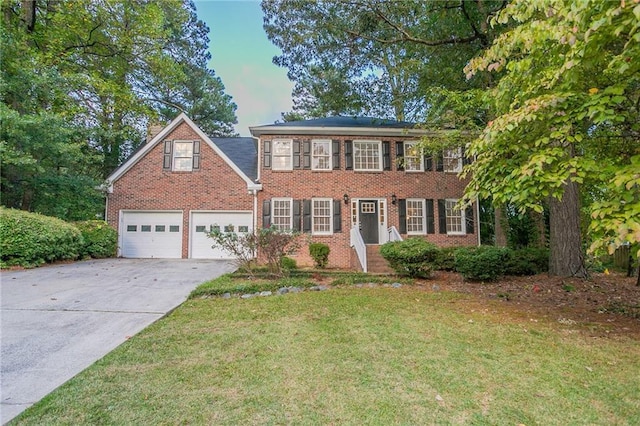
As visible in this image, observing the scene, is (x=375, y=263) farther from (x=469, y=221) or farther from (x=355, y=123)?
(x=355, y=123)

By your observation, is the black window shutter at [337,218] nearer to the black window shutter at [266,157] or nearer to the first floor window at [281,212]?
the first floor window at [281,212]

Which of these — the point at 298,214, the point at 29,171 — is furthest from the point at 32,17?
the point at 298,214

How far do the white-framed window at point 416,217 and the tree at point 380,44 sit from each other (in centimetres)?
389

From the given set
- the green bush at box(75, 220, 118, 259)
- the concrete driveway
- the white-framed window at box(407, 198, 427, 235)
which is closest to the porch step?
the white-framed window at box(407, 198, 427, 235)

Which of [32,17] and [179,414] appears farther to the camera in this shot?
[32,17]

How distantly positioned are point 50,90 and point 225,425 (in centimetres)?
1360

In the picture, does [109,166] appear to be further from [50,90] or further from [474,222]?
[474,222]

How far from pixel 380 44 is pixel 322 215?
658cm

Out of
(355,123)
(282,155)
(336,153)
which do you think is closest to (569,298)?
(336,153)

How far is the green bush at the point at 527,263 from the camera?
333 inches

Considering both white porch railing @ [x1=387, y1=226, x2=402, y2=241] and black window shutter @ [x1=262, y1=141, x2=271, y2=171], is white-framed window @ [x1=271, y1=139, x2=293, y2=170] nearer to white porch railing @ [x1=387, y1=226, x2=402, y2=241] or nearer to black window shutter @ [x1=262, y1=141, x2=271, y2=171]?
black window shutter @ [x1=262, y1=141, x2=271, y2=171]

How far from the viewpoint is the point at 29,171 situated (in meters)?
10.4

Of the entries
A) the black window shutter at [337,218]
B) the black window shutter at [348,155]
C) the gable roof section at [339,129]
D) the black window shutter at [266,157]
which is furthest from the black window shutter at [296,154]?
the black window shutter at [337,218]

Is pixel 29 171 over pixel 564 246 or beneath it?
over
